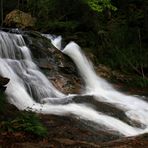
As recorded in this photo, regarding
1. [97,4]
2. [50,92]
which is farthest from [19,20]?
[50,92]

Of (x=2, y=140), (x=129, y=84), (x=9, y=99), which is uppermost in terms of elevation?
(x=2, y=140)

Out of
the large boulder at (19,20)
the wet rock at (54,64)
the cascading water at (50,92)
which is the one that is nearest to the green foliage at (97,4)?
the cascading water at (50,92)

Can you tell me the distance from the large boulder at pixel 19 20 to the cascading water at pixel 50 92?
6540 mm

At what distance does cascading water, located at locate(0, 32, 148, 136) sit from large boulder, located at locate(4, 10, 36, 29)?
21.5ft

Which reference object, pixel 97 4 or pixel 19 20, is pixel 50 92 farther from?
pixel 19 20

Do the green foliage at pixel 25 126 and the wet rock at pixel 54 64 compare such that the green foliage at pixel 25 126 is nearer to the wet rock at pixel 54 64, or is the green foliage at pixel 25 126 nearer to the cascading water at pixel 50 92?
the cascading water at pixel 50 92

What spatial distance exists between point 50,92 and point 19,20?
11821 millimetres

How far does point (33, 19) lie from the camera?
28.4 metres

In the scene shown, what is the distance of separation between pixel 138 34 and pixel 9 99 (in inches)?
486

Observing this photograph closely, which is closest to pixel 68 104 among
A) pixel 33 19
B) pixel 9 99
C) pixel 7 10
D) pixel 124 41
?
pixel 9 99

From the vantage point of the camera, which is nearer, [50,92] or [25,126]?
[25,126]

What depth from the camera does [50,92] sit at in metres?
17.0

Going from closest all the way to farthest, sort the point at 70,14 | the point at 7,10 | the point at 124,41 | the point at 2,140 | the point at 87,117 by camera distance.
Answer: the point at 2,140 < the point at 87,117 < the point at 124,41 < the point at 70,14 < the point at 7,10

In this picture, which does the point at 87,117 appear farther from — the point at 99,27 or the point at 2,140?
the point at 99,27
